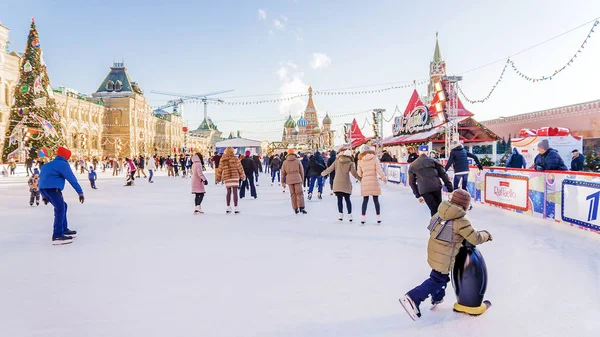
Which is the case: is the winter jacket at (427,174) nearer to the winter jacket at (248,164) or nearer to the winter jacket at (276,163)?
the winter jacket at (248,164)

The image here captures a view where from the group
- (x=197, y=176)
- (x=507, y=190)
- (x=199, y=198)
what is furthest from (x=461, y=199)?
(x=507, y=190)

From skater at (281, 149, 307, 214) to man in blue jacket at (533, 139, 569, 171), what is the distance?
439 cm

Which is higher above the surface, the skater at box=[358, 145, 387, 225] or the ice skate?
the skater at box=[358, 145, 387, 225]

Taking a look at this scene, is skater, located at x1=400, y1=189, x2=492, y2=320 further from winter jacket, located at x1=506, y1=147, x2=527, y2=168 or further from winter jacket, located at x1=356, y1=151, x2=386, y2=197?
winter jacket, located at x1=506, y1=147, x2=527, y2=168

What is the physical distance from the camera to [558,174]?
268 inches

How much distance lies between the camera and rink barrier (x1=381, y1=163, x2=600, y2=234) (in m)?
5.92

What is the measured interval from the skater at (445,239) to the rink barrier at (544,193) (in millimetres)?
4091

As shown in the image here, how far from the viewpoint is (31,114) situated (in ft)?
80.1

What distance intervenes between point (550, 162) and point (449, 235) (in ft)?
18.4

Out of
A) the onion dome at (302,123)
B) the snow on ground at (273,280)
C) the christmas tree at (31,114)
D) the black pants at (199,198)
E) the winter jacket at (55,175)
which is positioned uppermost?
the onion dome at (302,123)

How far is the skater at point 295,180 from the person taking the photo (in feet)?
26.7

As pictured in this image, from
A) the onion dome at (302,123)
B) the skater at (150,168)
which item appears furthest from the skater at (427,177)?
the onion dome at (302,123)

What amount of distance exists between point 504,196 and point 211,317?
743 cm

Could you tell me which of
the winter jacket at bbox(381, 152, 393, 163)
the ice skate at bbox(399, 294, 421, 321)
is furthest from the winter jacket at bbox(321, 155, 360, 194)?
the winter jacket at bbox(381, 152, 393, 163)
